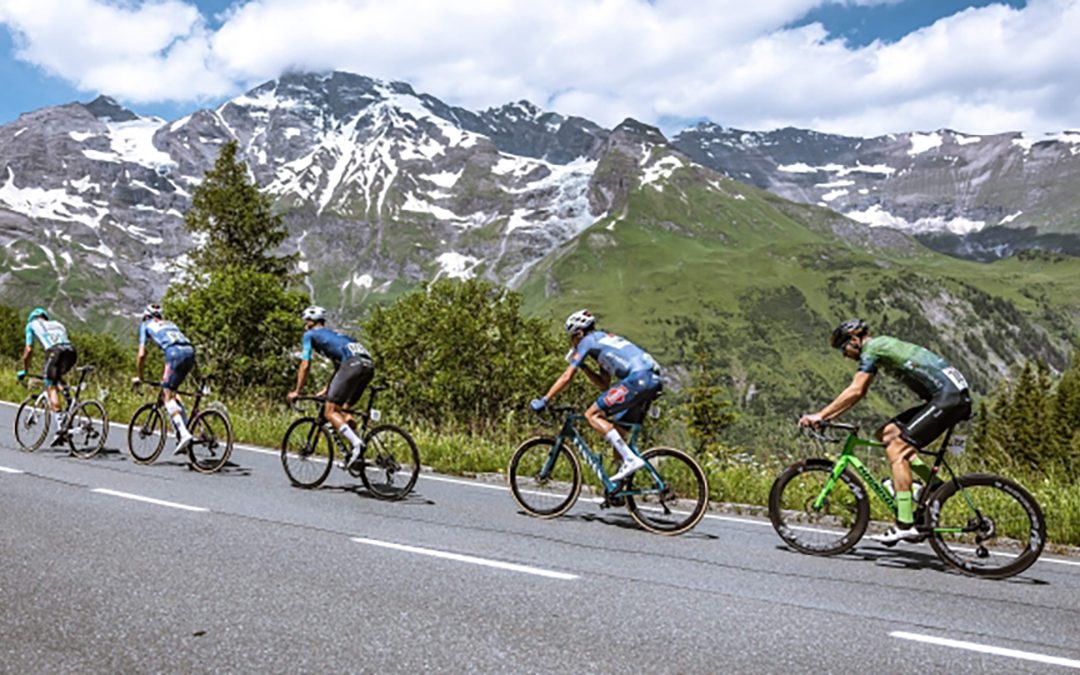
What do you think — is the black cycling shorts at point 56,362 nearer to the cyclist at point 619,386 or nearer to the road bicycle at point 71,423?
the road bicycle at point 71,423

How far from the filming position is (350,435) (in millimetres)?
11398

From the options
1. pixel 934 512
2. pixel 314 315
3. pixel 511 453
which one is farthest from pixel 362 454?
pixel 934 512

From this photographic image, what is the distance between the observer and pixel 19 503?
9.52 meters

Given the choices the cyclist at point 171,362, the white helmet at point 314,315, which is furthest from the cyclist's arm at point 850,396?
the cyclist at point 171,362

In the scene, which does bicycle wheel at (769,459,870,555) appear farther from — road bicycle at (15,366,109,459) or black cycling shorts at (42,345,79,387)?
black cycling shorts at (42,345,79,387)

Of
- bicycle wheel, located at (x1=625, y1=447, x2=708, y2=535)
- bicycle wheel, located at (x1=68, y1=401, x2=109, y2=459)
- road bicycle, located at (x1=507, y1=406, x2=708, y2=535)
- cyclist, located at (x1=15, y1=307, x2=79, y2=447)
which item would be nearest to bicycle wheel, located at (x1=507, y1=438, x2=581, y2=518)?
road bicycle, located at (x1=507, y1=406, x2=708, y2=535)

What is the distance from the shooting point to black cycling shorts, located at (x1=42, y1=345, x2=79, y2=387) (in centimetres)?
1491

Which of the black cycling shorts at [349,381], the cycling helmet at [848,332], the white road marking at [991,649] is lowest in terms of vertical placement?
the white road marking at [991,649]

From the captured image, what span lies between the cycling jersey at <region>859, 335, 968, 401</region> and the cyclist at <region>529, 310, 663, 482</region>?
235 centimetres

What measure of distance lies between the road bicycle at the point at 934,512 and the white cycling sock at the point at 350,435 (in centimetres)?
546

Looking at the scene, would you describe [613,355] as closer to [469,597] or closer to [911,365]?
[911,365]

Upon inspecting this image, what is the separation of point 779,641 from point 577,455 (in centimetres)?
502

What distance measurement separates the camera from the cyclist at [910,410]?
812 cm

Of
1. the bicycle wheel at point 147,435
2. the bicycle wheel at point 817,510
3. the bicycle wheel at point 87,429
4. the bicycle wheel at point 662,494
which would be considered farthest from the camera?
the bicycle wheel at point 87,429
